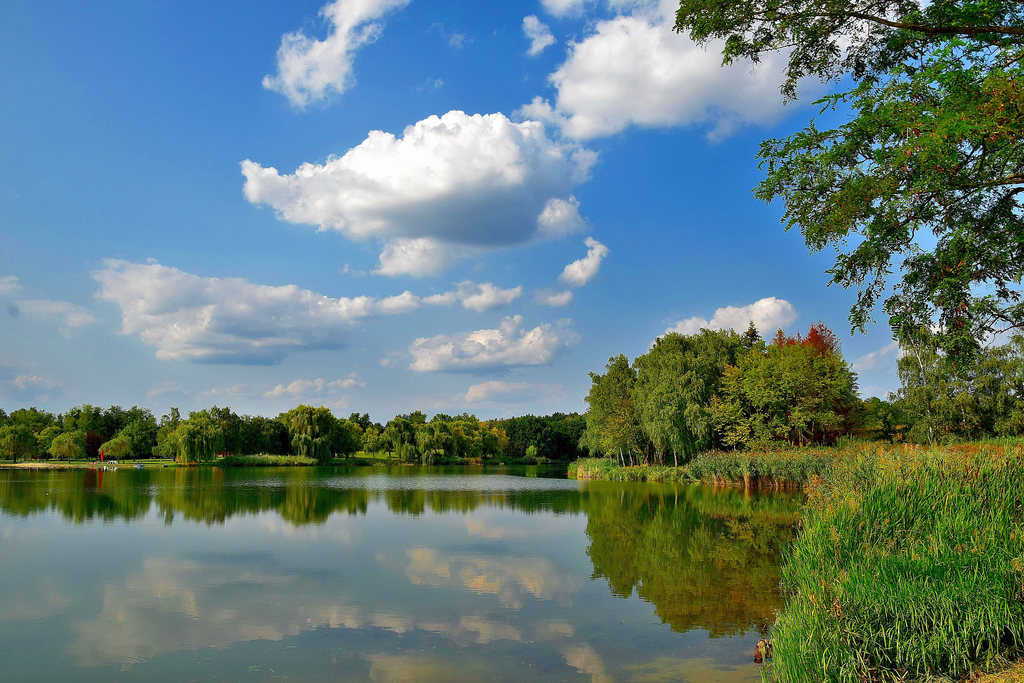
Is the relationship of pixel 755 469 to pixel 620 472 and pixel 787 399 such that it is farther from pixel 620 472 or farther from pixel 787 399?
pixel 620 472

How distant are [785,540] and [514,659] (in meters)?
12.0

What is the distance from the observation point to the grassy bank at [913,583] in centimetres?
657

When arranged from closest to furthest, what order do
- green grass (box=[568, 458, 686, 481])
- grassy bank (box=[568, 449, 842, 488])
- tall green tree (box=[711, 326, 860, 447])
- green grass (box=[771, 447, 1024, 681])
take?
green grass (box=[771, 447, 1024, 681]), grassy bank (box=[568, 449, 842, 488]), tall green tree (box=[711, 326, 860, 447]), green grass (box=[568, 458, 686, 481])

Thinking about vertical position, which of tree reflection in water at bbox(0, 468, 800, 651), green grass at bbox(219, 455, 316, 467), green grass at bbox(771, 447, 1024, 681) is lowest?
green grass at bbox(219, 455, 316, 467)

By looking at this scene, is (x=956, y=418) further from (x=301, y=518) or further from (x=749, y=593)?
(x=301, y=518)

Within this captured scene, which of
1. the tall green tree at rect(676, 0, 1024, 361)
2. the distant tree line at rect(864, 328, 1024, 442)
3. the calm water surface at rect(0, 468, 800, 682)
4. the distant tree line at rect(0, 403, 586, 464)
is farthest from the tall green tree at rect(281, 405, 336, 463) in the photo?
the tall green tree at rect(676, 0, 1024, 361)

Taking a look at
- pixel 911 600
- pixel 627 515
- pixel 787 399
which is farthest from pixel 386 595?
pixel 787 399

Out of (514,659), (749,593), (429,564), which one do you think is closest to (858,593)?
(514,659)

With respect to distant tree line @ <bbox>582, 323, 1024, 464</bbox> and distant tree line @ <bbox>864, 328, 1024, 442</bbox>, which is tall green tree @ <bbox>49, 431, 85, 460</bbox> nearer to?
distant tree line @ <bbox>582, 323, 1024, 464</bbox>

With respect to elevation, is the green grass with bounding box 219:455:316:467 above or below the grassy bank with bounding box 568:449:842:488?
below

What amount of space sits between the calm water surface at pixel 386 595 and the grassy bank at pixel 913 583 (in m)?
1.45

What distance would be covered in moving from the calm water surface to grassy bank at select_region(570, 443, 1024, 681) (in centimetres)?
145

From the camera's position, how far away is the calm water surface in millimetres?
8367

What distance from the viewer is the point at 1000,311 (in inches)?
496
